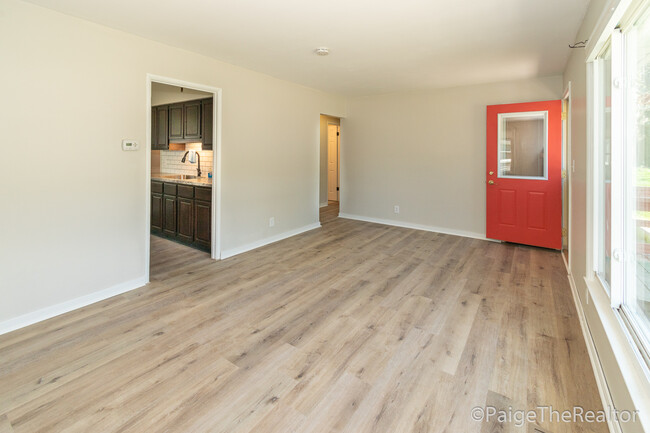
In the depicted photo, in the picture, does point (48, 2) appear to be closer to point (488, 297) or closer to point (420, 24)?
point (420, 24)

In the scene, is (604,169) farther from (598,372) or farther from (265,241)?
(265,241)

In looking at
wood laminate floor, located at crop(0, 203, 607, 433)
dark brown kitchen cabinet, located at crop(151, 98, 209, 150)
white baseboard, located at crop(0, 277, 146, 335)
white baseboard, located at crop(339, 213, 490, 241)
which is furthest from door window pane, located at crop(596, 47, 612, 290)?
dark brown kitchen cabinet, located at crop(151, 98, 209, 150)

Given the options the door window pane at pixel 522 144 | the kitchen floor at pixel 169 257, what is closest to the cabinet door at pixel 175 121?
the kitchen floor at pixel 169 257

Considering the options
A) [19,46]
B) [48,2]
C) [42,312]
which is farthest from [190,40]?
[42,312]

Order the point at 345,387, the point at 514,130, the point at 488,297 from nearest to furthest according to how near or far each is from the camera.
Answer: the point at 345,387 < the point at 488,297 < the point at 514,130

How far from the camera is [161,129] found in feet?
17.8

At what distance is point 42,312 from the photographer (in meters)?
2.66

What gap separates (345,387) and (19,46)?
3341 mm

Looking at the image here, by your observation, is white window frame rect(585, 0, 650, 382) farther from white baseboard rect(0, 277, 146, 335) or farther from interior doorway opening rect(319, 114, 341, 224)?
interior doorway opening rect(319, 114, 341, 224)

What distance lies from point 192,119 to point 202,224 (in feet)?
5.22

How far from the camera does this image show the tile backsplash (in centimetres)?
539

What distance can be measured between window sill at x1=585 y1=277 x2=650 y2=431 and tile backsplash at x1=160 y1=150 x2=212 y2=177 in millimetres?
5125

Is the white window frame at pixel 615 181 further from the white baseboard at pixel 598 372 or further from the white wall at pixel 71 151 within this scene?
the white wall at pixel 71 151

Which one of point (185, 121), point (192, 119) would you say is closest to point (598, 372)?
point (192, 119)
